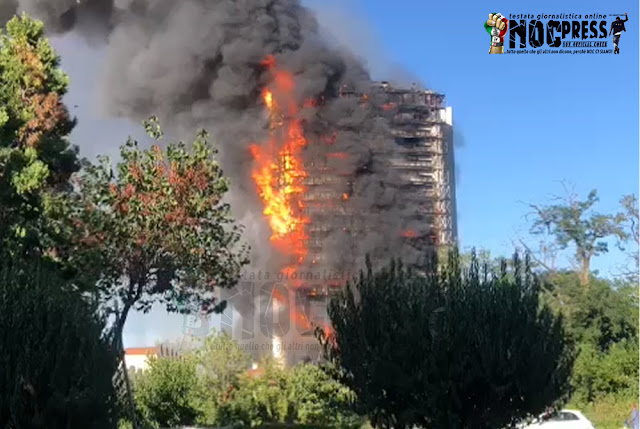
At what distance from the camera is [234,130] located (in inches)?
1609

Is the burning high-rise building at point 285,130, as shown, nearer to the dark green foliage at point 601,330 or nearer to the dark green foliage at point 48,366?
the dark green foliage at point 601,330

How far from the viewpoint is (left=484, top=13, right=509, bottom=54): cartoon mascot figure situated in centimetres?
2114

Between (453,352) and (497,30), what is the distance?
11390 mm

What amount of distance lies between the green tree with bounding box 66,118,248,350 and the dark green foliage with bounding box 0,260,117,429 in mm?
8457

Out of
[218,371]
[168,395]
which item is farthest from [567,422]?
[168,395]

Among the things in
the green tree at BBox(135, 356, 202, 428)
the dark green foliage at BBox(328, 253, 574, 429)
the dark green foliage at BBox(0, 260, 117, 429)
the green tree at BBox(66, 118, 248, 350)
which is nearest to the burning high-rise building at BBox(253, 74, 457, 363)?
the green tree at BBox(135, 356, 202, 428)

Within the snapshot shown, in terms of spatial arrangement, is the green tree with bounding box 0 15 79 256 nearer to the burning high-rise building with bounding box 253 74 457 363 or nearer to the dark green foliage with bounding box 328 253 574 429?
the dark green foliage with bounding box 328 253 574 429

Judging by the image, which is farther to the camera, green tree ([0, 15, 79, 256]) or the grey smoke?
the grey smoke

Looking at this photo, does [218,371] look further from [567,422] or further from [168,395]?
[567,422]

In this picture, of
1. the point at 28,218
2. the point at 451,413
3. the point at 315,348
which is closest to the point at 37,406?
the point at 451,413

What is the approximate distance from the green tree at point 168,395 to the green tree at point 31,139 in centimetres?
869

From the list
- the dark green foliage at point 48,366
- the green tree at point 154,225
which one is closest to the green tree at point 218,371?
the green tree at point 154,225

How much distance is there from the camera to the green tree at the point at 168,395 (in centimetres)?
2781

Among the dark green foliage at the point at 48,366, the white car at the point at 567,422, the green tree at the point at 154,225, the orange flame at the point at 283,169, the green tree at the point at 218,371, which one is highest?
the orange flame at the point at 283,169
